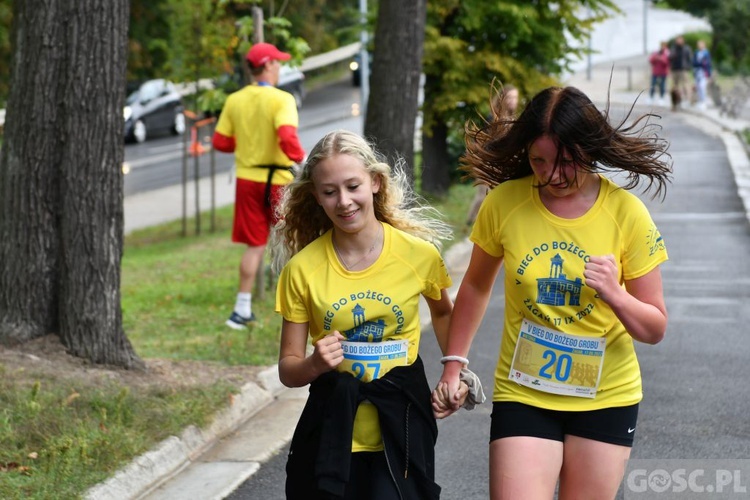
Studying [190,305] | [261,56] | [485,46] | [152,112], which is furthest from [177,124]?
[261,56]

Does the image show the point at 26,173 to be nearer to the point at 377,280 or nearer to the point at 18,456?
the point at 18,456

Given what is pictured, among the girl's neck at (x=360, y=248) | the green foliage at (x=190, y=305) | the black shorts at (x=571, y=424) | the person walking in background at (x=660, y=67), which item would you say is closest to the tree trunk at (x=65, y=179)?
the green foliage at (x=190, y=305)

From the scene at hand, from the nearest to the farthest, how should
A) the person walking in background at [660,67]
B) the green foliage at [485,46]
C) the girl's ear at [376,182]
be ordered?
the girl's ear at [376,182] < the green foliage at [485,46] < the person walking in background at [660,67]

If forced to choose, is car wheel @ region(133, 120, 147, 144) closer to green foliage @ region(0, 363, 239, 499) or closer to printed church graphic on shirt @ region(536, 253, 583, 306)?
green foliage @ region(0, 363, 239, 499)

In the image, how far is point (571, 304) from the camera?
149 inches

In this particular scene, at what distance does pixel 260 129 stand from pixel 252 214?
65 centimetres

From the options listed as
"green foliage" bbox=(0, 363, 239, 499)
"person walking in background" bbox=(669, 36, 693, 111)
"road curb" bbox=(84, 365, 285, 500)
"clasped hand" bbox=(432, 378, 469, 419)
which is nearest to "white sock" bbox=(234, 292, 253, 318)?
"road curb" bbox=(84, 365, 285, 500)

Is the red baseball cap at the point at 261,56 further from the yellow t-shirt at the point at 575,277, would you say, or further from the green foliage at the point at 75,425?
the yellow t-shirt at the point at 575,277

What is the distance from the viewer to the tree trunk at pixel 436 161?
61.1ft

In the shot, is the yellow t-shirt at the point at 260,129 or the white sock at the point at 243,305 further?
the yellow t-shirt at the point at 260,129

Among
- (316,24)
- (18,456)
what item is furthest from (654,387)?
(316,24)

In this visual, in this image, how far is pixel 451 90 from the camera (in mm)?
17500

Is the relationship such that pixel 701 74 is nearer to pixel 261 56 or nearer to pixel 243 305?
pixel 261 56

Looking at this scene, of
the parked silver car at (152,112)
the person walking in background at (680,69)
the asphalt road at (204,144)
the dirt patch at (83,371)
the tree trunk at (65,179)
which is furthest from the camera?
the person walking in background at (680,69)
